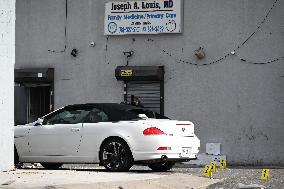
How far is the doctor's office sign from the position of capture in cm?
2269

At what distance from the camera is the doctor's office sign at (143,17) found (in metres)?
22.7

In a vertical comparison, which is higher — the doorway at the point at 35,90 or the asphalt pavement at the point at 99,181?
the doorway at the point at 35,90

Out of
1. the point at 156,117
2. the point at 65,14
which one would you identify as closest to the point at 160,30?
the point at 65,14

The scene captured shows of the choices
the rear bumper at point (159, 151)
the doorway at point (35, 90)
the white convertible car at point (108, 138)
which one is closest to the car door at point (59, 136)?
the white convertible car at point (108, 138)

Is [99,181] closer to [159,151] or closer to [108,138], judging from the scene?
[159,151]

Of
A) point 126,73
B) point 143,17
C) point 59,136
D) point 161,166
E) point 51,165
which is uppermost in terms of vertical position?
point 143,17

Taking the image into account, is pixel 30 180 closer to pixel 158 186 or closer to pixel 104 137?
pixel 158 186

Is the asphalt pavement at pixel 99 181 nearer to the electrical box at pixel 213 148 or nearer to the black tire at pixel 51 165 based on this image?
the black tire at pixel 51 165

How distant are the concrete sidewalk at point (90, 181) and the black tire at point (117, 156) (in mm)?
1834

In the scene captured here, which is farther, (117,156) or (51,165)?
(51,165)

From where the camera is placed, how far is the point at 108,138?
1419cm

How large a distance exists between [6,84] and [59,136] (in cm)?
277

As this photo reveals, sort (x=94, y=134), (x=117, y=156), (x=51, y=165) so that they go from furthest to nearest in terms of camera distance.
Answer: (x=51, y=165) → (x=94, y=134) → (x=117, y=156)

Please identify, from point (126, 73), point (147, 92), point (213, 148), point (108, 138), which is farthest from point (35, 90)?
point (108, 138)
